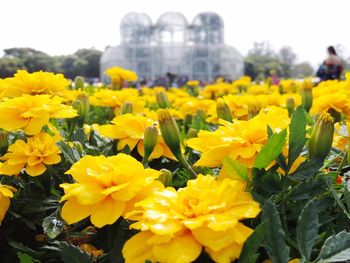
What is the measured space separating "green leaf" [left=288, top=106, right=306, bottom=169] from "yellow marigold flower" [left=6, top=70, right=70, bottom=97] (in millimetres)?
708

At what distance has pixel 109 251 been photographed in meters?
0.66

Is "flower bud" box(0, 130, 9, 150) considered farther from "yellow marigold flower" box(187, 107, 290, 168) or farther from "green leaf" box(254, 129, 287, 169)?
"green leaf" box(254, 129, 287, 169)

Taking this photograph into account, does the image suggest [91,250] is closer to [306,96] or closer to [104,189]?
[104,189]

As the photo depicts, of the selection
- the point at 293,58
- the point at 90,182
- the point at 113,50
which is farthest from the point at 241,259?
the point at 293,58

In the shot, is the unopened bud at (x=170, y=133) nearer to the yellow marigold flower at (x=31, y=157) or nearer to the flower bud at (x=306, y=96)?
the yellow marigold flower at (x=31, y=157)

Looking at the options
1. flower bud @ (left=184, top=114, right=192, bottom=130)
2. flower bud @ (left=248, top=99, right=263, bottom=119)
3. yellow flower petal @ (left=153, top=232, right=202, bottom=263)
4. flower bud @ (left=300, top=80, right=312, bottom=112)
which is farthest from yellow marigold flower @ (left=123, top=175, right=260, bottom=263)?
flower bud @ (left=184, top=114, right=192, bottom=130)

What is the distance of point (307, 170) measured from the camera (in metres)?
0.60

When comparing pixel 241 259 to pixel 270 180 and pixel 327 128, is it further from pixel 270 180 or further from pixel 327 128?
pixel 327 128

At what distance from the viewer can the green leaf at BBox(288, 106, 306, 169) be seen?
0.59 m

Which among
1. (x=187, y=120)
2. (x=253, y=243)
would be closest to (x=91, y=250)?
(x=253, y=243)

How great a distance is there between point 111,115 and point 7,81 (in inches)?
16.3

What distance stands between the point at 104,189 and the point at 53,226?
0.12 metres

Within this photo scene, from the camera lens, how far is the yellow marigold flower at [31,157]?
0.77 metres

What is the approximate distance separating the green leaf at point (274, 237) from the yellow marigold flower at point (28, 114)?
48 cm
